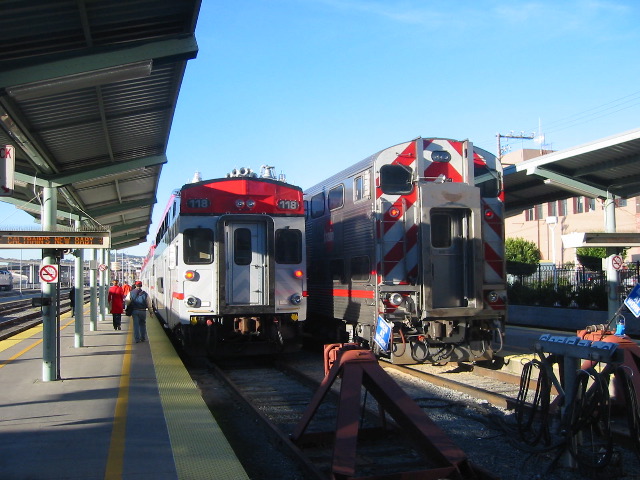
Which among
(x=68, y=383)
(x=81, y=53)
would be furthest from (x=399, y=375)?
(x=81, y=53)

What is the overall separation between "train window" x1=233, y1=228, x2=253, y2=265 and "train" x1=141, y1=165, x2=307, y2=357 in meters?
0.02

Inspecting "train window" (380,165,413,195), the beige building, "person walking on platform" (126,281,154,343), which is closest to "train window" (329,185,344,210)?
"train window" (380,165,413,195)

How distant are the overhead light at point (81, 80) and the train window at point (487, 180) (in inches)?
276

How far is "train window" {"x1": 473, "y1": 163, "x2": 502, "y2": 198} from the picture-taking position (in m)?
12.5

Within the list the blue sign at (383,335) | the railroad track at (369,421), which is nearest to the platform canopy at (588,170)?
the railroad track at (369,421)

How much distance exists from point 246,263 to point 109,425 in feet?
19.4

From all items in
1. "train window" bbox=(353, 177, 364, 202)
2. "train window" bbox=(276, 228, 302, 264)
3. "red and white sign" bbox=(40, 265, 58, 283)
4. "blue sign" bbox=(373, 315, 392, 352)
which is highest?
"train window" bbox=(353, 177, 364, 202)

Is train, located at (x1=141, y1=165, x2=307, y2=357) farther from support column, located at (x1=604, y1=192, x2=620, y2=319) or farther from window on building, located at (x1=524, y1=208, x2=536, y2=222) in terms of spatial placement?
window on building, located at (x1=524, y1=208, x2=536, y2=222)

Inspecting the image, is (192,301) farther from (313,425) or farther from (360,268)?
(313,425)

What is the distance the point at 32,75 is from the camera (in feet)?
23.2

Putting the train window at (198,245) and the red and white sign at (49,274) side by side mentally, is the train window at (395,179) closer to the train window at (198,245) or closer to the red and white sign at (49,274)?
the train window at (198,245)

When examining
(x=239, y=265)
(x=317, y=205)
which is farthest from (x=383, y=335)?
(x=317, y=205)

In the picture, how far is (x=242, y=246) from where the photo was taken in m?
13.2

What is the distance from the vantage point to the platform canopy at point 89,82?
6.96 metres
